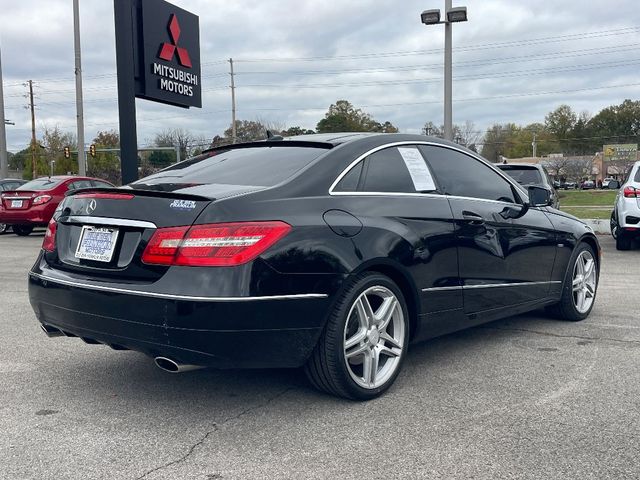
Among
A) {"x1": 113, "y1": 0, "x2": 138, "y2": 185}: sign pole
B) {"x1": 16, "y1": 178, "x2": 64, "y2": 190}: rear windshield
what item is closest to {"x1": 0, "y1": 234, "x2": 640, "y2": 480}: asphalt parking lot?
{"x1": 113, "y1": 0, "x2": 138, "y2": 185}: sign pole

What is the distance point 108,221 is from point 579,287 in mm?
4142

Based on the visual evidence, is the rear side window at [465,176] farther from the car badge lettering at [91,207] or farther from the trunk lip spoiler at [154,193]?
the car badge lettering at [91,207]

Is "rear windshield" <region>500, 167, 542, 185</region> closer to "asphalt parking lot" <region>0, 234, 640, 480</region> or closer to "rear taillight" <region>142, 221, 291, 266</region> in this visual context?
"asphalt parking lot" <region>0, 234, 640, 480</region>

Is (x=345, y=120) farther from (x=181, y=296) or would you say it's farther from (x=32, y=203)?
(x=181, y=296)

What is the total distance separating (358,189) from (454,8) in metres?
13.8

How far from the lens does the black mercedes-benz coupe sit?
3.25 m

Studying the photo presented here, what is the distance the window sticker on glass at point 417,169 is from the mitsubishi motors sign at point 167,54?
9.69 metres

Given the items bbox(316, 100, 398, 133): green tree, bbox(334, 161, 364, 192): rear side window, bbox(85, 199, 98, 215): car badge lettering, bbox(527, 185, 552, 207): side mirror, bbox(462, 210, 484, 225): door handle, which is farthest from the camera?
bbox(316, 100, 398, 133): green tree

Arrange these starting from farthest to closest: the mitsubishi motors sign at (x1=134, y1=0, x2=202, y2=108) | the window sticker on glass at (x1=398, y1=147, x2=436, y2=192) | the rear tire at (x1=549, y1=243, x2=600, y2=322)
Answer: the mitsubishi motors sign at (x1=134, y1=0, x2=202, y2=108), the rear tire at (x1=549, y1=243, x2=600, y2=322), the window sticker on glass at (x1=398, y1=147, x2=436, y2=192)

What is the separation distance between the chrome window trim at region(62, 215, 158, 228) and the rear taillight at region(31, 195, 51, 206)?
12.2m

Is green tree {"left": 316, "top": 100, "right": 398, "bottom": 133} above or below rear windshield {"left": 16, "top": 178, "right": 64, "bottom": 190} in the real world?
above

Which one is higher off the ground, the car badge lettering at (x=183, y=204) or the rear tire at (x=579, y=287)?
the car badge lettering at (x=183, y=204)

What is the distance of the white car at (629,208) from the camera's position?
10.7 metres

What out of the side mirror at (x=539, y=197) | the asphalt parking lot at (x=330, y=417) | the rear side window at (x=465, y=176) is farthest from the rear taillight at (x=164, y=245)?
the side mirror at (x=539, y=197)
